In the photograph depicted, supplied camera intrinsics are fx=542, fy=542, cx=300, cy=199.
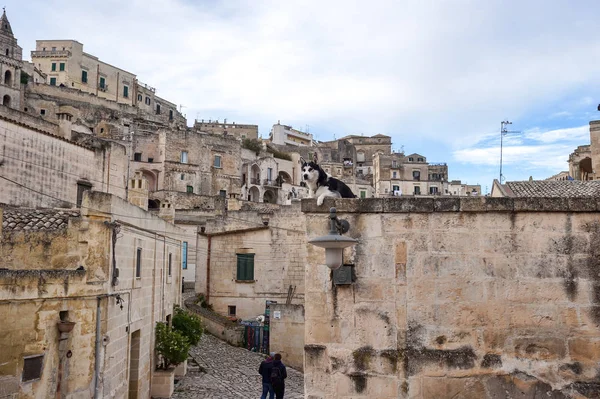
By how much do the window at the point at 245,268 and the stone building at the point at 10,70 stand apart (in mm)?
39475

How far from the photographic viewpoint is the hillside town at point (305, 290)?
5.37 m

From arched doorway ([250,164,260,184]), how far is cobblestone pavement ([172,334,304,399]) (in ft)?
136

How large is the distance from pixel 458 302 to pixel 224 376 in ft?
49.4

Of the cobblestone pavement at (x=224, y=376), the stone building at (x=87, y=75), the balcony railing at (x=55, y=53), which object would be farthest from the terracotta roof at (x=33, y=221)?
the balcony railing at (x=55, y=53)

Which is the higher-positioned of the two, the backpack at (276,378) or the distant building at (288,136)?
the distant building at (288,136)

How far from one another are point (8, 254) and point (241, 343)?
13.5 metres

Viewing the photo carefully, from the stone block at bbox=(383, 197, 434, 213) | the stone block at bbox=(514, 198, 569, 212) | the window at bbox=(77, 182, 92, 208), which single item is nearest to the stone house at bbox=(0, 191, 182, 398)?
the stone block at bbox=(383, 197, 434, 213)

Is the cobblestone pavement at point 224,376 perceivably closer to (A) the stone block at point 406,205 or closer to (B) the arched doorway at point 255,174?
(A) the stone block at point 406,205

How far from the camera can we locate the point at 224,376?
18969 millimetres

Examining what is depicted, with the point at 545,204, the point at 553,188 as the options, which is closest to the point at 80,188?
the point at 553,188

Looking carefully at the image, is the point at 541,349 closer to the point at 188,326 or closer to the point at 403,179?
the point at 188,326

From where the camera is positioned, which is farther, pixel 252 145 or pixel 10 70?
pixel 252 145

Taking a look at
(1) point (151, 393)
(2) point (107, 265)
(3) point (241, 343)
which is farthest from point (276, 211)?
(2) point (107, 265)

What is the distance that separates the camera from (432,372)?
541cm
